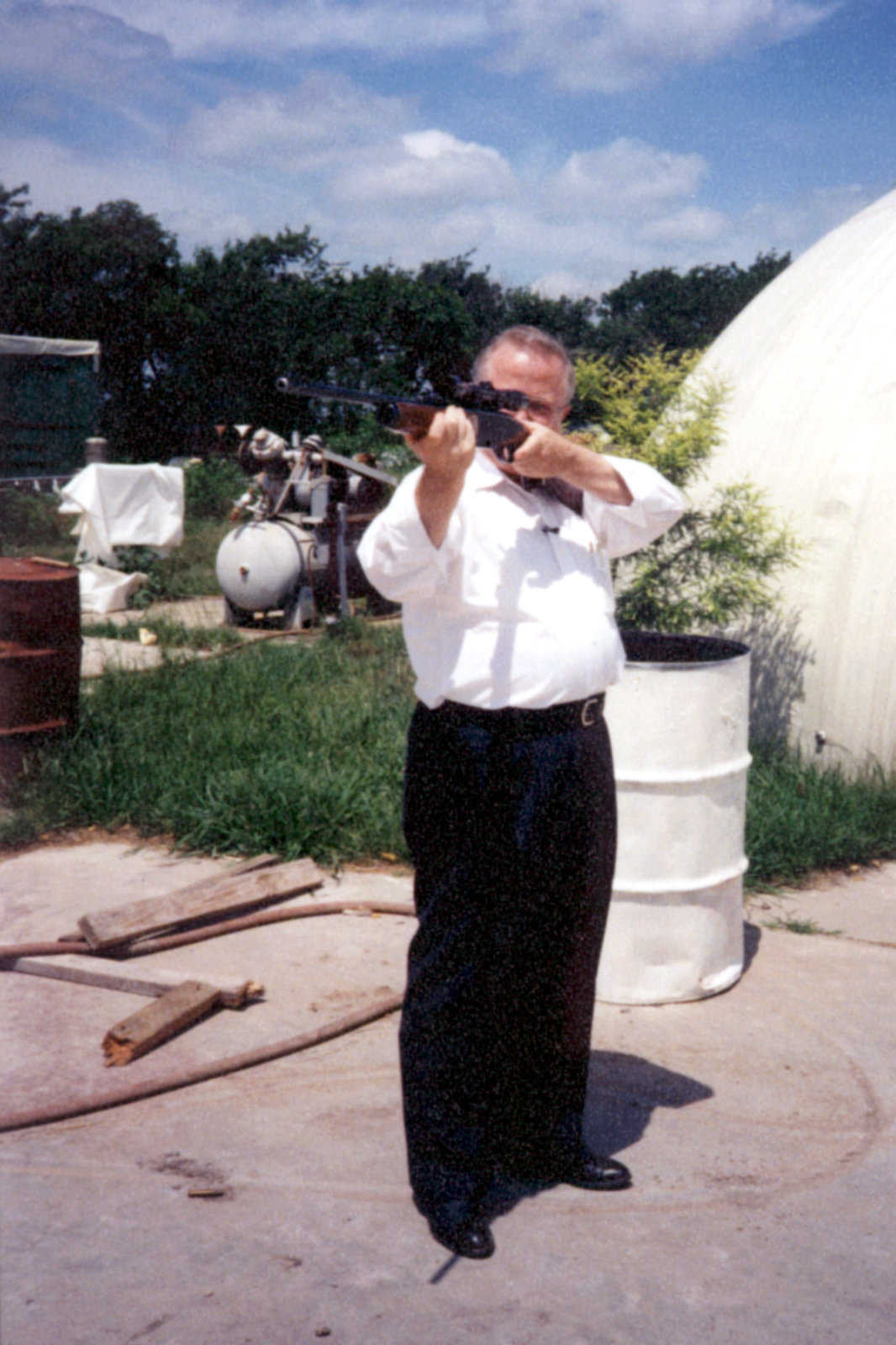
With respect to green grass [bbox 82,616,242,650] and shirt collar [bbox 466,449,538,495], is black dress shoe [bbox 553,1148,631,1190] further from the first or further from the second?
green grass [bbox 82,616,242,650]

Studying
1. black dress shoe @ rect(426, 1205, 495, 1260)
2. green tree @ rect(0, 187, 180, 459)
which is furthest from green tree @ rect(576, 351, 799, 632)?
green tree @ rect(0, 187, 180, 459)

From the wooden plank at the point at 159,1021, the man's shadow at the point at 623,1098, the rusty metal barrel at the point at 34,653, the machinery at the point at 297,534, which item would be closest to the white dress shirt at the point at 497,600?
the man's shadow at the point at 623,1098

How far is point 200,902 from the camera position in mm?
4703

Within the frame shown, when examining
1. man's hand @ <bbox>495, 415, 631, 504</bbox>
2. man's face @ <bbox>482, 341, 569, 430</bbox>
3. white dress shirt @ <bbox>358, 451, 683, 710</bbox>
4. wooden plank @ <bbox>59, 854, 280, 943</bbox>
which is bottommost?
wooden plank @ <bbox>59, 854, 280, 943</bbox>

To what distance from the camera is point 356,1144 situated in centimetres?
320

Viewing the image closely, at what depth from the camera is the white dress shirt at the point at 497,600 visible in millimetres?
2611

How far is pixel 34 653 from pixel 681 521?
10.3 feet

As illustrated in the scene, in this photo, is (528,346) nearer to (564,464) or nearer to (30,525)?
(564,464)

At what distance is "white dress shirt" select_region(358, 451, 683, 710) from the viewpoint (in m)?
2.61

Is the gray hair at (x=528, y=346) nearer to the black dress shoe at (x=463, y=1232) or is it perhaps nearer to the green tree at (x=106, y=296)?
the black dress shoe at (x=463, y=1232)

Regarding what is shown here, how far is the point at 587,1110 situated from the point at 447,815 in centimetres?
116

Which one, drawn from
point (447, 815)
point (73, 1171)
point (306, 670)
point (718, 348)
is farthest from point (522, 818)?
point (306, 670)

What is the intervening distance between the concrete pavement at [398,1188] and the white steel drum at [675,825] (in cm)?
14

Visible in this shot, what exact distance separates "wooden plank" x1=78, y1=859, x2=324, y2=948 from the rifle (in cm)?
252
